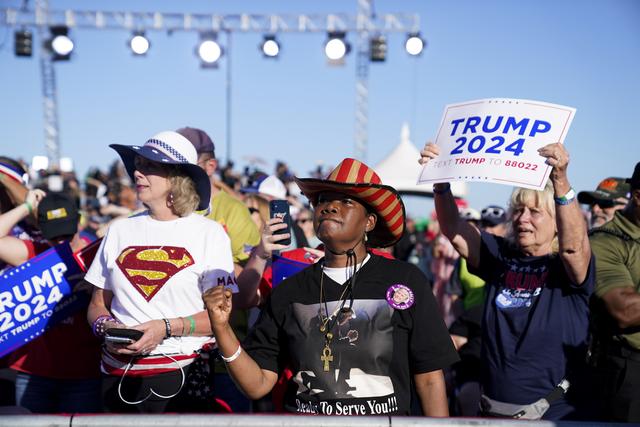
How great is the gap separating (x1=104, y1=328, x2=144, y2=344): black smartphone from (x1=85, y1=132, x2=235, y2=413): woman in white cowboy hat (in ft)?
0.18

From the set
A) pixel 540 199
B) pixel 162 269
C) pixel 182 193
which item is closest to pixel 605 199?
pixel 540 199

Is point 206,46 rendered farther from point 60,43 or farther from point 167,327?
point 167,327

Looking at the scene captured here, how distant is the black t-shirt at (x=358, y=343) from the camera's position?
2.74 m

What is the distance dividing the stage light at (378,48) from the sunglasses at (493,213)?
10.9m

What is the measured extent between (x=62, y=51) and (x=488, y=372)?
1436 centimetres

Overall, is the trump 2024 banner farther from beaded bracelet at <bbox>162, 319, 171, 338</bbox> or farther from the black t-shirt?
beaded bracelet at <bbox>162, 319, 171, 338</bbox>

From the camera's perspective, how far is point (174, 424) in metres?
2.16

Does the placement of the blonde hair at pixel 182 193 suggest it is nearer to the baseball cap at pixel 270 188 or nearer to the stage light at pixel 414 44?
the baseball cap at pixel 270 188

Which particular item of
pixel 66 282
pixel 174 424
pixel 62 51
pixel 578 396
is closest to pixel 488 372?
pixel 578 396

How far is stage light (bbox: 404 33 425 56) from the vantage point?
1503 cm

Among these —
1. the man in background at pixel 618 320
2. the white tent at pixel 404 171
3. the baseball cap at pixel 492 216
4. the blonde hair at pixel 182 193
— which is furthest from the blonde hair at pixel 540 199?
the white tent at pixel 404 171

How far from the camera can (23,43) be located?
17031 millimetres

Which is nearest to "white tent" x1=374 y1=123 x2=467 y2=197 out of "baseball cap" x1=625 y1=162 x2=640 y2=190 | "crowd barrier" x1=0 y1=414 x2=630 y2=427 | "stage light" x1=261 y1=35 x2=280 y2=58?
"stage light" x1=261 y1=35 x2=280 y2=58

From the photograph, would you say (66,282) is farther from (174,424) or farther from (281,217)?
(174,424)
